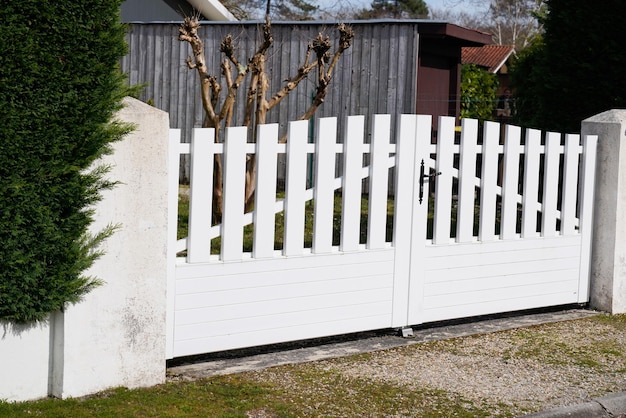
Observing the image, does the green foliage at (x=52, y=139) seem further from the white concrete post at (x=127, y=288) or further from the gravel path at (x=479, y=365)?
the gravel path at (x=479, y=365)

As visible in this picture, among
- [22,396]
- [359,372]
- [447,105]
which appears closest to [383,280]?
[359,372]

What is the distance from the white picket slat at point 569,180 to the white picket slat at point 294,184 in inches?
111

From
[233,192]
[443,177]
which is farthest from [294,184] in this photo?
[443,177]

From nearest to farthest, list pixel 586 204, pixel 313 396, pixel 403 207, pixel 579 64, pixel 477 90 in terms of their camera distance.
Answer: pixel 313 396
pixel 403 207
pixel 586 204
pixel 579 64
pixel 477 90

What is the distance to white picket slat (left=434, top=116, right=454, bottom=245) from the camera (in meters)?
7.26

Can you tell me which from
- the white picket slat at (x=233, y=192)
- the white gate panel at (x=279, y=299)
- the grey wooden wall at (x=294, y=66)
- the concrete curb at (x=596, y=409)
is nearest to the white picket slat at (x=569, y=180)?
the white gate panel at (x=279, y=299)

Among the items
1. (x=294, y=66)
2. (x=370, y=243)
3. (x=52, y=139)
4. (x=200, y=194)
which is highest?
(x=294, y=66)

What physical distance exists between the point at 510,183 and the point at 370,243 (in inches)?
60.8

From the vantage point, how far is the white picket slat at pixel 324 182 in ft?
21.5

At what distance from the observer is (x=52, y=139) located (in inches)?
199

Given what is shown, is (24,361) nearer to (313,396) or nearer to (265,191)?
(313,396)

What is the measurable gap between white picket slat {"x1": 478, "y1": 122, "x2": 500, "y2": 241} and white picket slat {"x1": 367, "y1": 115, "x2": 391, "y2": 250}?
101 centimetres

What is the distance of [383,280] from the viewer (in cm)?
701

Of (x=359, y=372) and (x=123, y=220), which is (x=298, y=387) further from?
(x=123, y=220)
